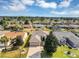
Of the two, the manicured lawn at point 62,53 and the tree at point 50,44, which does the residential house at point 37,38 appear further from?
the manicured lawn at point 62,53

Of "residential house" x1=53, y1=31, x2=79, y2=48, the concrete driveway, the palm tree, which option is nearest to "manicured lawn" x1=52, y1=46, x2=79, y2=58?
"residential house" x1=53, y1=31, x2=79, y2=48

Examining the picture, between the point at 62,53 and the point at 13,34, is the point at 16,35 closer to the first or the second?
the point at 13,34

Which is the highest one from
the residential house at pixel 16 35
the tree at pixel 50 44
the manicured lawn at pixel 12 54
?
the residential house at pixel 16 35

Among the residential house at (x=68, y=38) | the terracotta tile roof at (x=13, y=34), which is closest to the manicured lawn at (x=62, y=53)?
the residential house at (x=68, y=38)

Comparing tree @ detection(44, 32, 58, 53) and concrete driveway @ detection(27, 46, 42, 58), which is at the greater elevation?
tree @ detection(44, 32, 58, 53)

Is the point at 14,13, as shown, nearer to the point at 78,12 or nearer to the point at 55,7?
the point at 55,7

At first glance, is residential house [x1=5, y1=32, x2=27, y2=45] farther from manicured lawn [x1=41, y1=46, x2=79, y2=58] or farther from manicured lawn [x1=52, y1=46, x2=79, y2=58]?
manicured lawn [x1=52, y1=46, x2=79, y2=58]

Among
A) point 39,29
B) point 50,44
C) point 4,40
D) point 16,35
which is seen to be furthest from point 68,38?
point 4,40

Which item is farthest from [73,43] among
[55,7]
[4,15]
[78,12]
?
[4,15]
